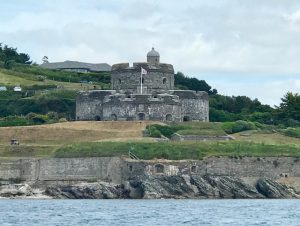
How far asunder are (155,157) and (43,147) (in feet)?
24.2

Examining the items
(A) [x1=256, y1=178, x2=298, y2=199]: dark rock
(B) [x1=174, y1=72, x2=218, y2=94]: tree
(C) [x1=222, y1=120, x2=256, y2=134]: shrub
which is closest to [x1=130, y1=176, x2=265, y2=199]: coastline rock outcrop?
(A) [x1=256, y1=178, x2=298, y2=199]: dark rock

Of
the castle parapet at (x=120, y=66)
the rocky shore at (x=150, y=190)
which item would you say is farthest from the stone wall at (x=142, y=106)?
the rocky shore at (x=150, y=190)

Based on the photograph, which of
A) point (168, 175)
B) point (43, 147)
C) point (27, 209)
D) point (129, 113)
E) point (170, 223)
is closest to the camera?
point (170, 223)

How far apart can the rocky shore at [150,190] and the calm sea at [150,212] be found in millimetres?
2625

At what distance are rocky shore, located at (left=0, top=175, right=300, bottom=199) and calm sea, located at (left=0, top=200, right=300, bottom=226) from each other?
2625 millimetres

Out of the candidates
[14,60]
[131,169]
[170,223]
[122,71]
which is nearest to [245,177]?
[131,169]

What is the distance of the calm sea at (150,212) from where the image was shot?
49812 mm

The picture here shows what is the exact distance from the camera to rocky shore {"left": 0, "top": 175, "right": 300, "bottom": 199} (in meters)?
67.6

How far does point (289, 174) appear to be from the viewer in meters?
72.8

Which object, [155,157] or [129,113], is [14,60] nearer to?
[129,113]

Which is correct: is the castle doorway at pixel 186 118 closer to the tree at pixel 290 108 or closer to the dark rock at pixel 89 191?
the tree at pixel 290 108

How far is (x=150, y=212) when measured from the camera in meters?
55.4

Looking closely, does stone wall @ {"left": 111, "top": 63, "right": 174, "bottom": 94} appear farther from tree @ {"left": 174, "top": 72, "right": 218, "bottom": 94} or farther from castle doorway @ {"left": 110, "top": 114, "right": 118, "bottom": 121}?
tree @ {"left": 174, "top": 72, "right": 218, "bottom": 94}

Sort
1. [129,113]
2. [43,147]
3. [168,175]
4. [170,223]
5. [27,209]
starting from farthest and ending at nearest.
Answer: [129,113]
[43,147]
[168,175]
[27,209]
[170,223]
